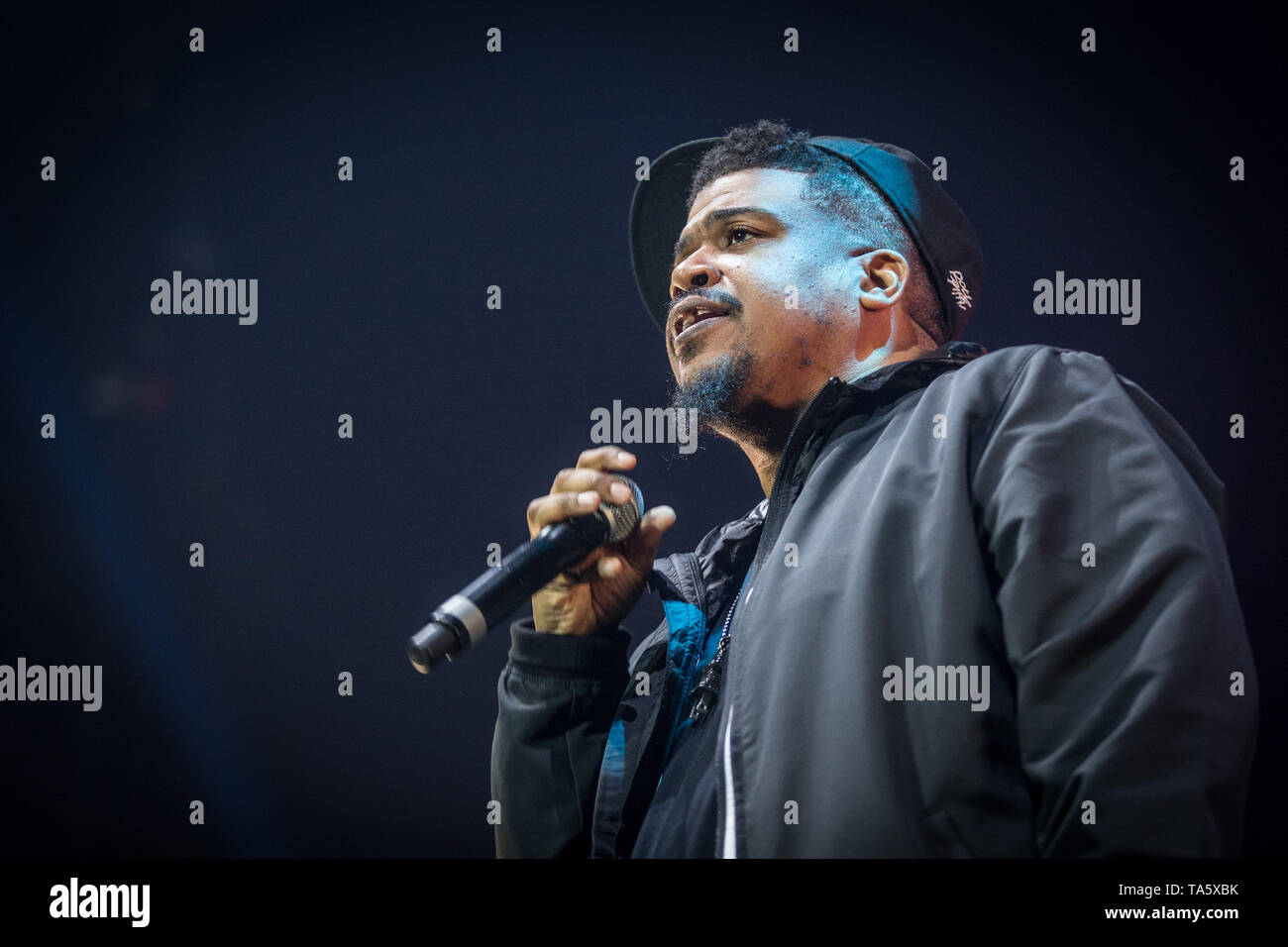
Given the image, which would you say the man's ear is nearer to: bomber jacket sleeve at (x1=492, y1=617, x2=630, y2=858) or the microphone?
the microphone

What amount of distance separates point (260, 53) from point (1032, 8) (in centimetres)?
159

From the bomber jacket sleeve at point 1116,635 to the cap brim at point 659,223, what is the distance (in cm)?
86

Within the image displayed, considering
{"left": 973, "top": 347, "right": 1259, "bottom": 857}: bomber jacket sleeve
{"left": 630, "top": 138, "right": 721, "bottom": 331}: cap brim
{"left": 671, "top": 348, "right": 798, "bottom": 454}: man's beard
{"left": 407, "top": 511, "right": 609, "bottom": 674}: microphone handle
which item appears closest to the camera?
{"left": 973, "top": 347, "right": 1259, "bottom": 857}: bomber jacket sleeve

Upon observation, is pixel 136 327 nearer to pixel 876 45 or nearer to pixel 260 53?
pixel 260 53

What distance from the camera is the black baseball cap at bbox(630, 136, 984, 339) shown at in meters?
1.99

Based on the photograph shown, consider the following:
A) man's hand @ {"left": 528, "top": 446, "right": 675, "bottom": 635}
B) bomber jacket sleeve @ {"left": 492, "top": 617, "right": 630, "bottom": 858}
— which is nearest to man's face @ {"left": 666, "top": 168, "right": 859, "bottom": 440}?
man's hand @ {"left": 528, "top": 446, "right": 675, "bottom": 635}

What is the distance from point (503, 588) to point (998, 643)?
72 cm

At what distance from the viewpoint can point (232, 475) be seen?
203cm

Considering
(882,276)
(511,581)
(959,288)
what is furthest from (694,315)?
(511,581)

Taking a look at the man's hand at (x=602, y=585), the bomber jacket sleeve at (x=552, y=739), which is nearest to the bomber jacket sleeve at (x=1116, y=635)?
the man's hand at (x=602, y=585)

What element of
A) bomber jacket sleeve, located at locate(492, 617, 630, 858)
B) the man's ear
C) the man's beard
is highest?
the man's ear

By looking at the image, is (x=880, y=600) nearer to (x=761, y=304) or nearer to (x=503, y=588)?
(x=503, y=588)

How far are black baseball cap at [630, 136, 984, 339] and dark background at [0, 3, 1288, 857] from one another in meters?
0.05

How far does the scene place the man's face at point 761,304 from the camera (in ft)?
6.28
